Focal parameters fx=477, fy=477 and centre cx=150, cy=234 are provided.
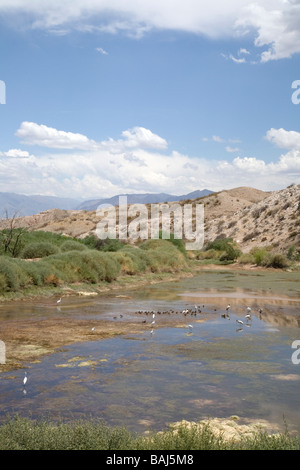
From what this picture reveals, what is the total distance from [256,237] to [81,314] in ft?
153

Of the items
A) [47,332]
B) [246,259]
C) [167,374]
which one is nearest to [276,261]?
[246,259]

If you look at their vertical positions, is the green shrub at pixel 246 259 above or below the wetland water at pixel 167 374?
above

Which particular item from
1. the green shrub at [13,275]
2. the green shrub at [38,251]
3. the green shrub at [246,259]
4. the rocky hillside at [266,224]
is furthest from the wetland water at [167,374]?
the rocky hillside at [266,224]

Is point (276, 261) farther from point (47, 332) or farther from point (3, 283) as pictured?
point (47, 332)

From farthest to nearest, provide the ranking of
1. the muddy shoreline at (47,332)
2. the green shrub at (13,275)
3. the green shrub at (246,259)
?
1. the green shrub at (246,259)
2. the green shrub at (13,275)
3. the muddy shoreline at (47,332)

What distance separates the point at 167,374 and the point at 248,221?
60.8 metres

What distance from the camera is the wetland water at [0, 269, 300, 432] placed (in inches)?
318

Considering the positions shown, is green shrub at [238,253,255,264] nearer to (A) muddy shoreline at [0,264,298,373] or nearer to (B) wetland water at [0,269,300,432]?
(B) wetland water at [0,269,300,432]

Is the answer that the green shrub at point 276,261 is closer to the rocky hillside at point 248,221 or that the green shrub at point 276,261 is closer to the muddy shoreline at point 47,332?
the rocky hillside at point 248,221

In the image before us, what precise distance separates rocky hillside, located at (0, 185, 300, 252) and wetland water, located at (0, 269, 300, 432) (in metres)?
34.7

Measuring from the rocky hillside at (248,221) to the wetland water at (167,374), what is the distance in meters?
34.7

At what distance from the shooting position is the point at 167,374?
33.7 ft

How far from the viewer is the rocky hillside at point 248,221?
59406 millimetres
